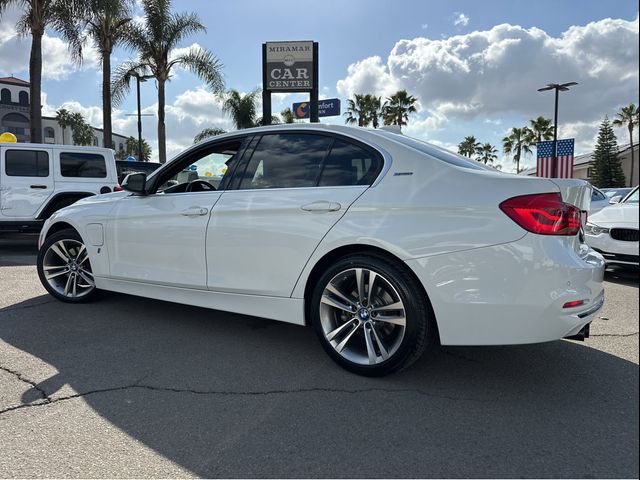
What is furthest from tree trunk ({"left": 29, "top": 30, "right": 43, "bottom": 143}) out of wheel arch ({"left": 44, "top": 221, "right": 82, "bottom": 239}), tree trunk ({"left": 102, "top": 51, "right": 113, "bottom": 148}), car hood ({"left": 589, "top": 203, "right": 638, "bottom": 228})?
car hood ({"left": 589, "top": 203, "right": 638, "bottom": 228})

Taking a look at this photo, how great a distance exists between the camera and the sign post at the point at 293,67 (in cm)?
1351

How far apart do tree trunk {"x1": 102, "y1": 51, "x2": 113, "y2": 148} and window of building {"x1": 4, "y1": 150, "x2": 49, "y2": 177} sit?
10175 mm

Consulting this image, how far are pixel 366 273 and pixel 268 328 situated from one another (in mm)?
1437

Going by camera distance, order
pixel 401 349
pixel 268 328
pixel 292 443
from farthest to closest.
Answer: pixel 268 328 → pixel 401 349 → pixel 292 443

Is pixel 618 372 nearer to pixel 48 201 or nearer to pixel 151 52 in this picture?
pixel 48 201

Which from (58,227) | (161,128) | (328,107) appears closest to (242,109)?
(161,128)

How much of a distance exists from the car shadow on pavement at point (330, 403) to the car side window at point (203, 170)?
1.30 meters

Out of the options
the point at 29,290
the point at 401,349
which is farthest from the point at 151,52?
the point at 401,349

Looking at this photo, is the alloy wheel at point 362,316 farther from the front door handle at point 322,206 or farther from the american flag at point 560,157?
the american flag at point 560,157

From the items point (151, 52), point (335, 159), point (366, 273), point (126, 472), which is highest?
point (151, 52)

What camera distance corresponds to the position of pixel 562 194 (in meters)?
2.66

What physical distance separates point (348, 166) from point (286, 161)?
20.8 inches

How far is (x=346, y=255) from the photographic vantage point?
3.13 meters

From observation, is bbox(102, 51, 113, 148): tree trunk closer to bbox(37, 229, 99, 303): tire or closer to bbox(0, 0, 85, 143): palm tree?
bbox(0, 0, 85, 143): palm tree
